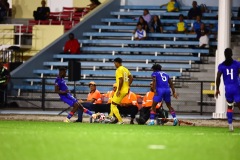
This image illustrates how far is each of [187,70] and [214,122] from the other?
23.8 feet

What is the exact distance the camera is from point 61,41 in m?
39.2

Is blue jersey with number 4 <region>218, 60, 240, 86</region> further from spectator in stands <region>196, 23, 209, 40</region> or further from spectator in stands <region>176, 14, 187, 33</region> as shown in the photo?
spectator in stands <region>176, 14, 187, 33</region>

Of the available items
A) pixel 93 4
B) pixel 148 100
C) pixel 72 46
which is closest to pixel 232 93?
pixel 148 100

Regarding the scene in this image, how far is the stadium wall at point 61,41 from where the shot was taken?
37781 mm

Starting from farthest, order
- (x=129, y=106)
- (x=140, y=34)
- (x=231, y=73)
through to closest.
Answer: (x=140, y=34)
(x=129, y=106)
(x=231, y=73)

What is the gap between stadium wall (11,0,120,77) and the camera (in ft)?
124

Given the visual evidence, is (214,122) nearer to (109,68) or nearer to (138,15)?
(109,68)

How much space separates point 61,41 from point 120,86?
12.6 meters

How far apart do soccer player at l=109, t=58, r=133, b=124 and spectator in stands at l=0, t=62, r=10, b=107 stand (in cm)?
896

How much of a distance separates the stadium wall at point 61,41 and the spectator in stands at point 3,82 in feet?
6.25

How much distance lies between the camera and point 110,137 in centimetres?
1709

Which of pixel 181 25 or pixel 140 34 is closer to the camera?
pixel 181 25

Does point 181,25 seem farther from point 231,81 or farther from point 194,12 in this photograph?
point 231,81

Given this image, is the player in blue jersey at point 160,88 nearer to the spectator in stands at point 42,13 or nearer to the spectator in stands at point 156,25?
the spectator in stands at point 156,25
